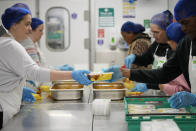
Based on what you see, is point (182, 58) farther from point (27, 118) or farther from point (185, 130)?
point (27, 118)

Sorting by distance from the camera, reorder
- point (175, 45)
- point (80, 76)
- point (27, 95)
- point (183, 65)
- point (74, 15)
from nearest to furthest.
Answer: point (80, 76) < point (183, 65) < point (27, 95) < point (175, 45) < point (74, 15)

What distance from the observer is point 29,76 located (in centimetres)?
177

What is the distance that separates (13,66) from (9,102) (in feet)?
0.96

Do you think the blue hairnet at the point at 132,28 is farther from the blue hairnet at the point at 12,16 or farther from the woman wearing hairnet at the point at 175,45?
the blue hairnet at the point at 12,16

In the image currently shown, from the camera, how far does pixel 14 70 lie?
5.75 feet

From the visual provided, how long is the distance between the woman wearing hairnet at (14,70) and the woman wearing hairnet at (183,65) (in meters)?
0.68

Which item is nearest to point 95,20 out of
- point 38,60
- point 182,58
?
point 38,60

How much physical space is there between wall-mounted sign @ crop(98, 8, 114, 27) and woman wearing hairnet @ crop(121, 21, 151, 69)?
149 cm

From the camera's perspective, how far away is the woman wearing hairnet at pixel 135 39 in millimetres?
3322

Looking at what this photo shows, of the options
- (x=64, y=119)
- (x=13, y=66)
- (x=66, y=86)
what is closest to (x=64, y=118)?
(x=64, y=119)

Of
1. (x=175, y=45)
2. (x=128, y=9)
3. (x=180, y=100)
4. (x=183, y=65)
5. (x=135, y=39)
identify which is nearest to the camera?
(x=180, y=100)

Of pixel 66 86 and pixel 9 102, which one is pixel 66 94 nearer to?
pixel 66 86

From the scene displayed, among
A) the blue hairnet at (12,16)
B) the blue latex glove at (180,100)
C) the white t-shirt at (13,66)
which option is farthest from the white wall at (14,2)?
the blue latex glove at (180,100)

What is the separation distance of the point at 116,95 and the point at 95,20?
3003 millimetres
